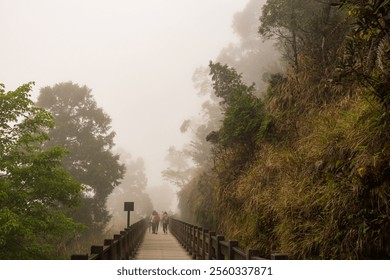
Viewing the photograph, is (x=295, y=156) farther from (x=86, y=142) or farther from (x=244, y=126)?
(x=86, y=142)

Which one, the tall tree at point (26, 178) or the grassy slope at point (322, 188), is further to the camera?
the tall tree at point (26, 178)

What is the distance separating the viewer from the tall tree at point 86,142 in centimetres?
2380

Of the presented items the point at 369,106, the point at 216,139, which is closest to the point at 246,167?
the point at 216,139

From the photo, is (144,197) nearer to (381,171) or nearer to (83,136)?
Answer: (83,136)

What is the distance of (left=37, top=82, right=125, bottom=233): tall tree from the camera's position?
2380 centimetres

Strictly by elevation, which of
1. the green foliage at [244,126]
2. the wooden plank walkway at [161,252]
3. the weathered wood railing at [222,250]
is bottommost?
the wooden plank walkway at [161,252]

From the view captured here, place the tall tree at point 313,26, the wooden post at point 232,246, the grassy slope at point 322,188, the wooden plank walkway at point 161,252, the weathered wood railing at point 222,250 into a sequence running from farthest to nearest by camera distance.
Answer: the wooden plank walkway at point 161,252 < the tall tree at point 313,26 < the wooden post at point 232,246 < the grassy slope at point 322,188 < the weathered wood railing at point 222,250

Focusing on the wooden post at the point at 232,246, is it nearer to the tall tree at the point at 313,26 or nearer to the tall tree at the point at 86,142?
the tall tree at the point at 313,26

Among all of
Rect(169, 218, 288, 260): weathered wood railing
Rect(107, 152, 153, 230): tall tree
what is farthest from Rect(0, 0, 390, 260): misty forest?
Rect(107, 152, 153, 230): tall tree

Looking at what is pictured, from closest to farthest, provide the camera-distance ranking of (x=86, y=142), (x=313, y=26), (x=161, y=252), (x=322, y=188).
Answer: (x=322, y=188)
(x=313, y=26)
(x=161, y=252)
(x=86, y=142)

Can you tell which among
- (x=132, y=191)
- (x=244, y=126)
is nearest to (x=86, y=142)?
(x=244, y=126)

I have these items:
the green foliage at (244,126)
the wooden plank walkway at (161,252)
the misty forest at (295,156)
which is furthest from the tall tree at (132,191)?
the green foliage at (244,126)

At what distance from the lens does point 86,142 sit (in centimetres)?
2469

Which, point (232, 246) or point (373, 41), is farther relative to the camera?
point (373, 41)
